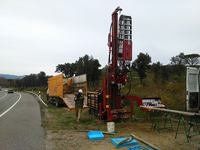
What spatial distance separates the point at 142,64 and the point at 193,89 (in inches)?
1166

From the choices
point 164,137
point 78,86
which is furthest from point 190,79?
point 78,86

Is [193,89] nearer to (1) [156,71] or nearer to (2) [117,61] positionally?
(2) [117,61]

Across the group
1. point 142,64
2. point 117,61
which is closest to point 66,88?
point 142,64

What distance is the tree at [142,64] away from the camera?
4153 centimetres

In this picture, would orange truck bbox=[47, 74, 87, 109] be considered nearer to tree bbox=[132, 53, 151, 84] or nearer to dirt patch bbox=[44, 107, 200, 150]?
tree bbox=[132, 53, 151, 84]

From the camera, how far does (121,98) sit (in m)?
18.6

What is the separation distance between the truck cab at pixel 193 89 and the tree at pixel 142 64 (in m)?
25.7

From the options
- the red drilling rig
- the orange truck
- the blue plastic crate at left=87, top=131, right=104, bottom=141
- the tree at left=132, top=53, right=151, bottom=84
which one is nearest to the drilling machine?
the red drilling rig

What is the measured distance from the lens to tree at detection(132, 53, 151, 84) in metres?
41.5

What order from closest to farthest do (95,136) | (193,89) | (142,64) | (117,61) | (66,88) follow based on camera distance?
(95,136), (193,89), (117,61), (66,88), (142,64)

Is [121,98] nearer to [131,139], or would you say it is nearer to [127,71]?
[127,71]

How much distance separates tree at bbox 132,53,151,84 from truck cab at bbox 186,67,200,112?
84.3 feet

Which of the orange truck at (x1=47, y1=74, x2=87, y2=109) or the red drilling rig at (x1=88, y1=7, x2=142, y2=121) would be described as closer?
the red drilling rig at (x1=88, y1=7, x2=142, y2=121)

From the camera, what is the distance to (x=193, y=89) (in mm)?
14781
